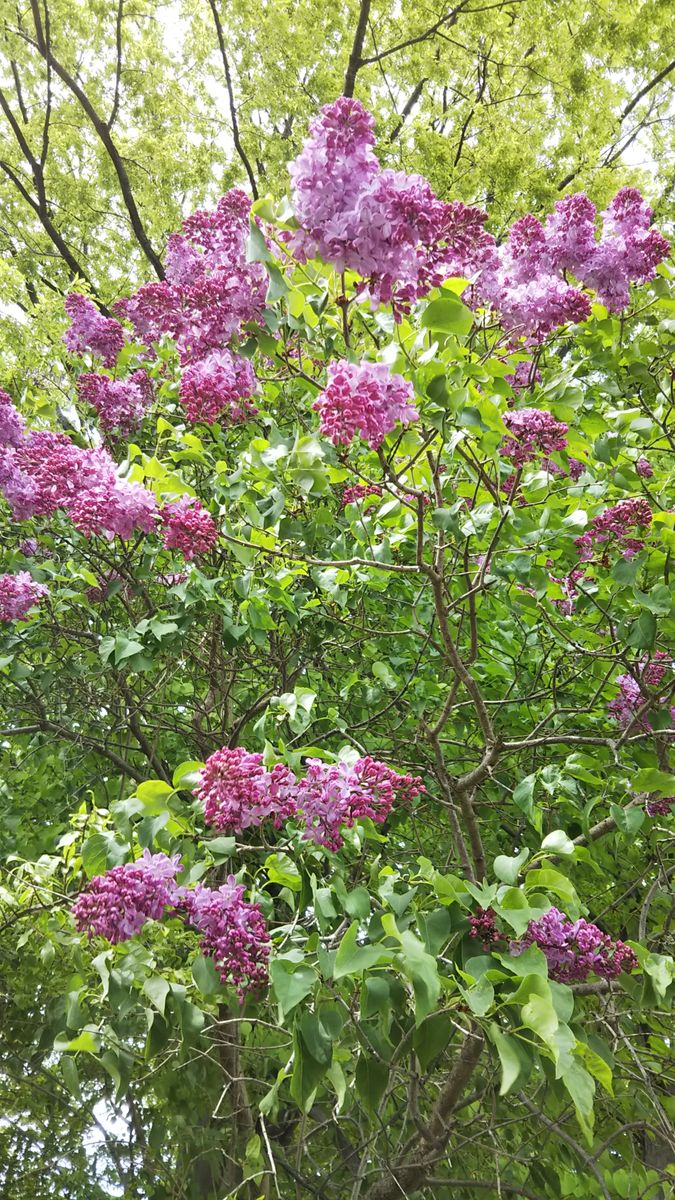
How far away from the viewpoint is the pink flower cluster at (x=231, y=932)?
1.46 metres

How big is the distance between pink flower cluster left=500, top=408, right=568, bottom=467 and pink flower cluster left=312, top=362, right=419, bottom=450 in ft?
1.45

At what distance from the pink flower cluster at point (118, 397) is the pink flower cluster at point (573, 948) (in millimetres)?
2513

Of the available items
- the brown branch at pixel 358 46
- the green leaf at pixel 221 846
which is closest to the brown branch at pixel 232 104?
the brown branch at pixel 358 46

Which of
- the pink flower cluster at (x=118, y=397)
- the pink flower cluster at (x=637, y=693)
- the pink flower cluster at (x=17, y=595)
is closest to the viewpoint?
the pink flower cluster at (x=637, y=693)

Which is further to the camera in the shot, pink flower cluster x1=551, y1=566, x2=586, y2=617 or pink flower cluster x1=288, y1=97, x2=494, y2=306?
pink flower cluster x1=551, y1=566, x2=586, y2=617

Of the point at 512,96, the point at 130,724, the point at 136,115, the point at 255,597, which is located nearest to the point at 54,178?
the point at 136,115

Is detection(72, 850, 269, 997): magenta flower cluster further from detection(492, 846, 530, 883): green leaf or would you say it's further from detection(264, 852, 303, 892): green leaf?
detection(492, 846, 530, 883): green leaf

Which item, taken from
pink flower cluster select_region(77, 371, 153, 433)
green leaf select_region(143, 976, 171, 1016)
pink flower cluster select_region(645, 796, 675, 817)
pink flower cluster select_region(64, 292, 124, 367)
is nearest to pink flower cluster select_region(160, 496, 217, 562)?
green leaf select_region(143, 976, 171, 1016)

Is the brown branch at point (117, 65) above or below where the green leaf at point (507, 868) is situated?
above

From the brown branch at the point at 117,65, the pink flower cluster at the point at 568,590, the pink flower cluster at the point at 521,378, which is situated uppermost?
the brown branch at the point at 117,65

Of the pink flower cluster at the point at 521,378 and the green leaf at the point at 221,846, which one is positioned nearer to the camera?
the green leaf at the point at 221,846

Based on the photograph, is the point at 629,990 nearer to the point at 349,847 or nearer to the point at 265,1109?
the point at 349,847

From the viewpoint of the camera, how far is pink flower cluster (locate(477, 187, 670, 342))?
2145 millimetres

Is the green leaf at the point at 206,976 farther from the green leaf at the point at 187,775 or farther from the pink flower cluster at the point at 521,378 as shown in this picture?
the pink flower cluster at the point at 521,378
